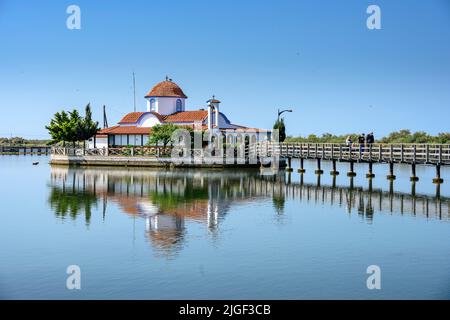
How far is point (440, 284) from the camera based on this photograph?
17.5 meters

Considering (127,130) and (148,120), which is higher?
(148,120)

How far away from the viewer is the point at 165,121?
248 ft

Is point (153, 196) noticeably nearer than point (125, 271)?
No

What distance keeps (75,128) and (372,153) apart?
42929 mm

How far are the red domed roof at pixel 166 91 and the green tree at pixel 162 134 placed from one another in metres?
10.7

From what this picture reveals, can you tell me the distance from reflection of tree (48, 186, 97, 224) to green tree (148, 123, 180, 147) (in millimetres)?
25415

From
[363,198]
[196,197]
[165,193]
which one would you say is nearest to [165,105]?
[165,193]

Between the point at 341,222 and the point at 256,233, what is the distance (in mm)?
5224

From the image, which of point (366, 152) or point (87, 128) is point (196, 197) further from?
point (87, 128)

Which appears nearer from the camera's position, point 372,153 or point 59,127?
point 372,153

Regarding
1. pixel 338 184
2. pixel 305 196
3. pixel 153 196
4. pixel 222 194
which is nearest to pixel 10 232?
pixel 153 196

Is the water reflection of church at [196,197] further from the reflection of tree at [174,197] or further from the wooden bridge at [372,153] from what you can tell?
the wooden bridge at [372,153]

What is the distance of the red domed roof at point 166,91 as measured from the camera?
79250 mm

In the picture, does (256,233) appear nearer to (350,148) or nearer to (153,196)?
(153,196)
